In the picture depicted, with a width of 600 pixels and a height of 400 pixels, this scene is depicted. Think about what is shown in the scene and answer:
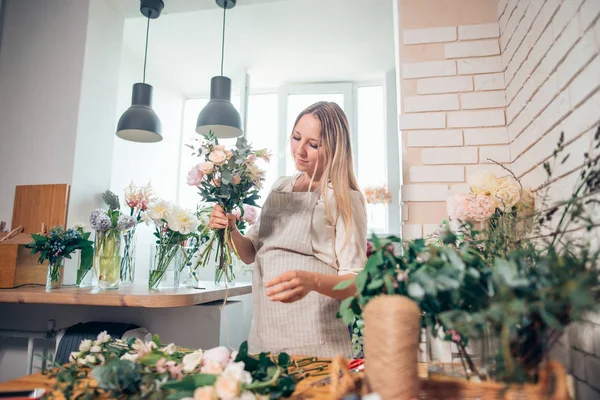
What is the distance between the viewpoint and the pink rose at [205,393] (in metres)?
0.56

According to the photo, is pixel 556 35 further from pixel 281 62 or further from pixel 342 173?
pixel 281 62

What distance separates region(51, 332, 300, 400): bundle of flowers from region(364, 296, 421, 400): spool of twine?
149 mm

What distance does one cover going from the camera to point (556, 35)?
37.9 inches

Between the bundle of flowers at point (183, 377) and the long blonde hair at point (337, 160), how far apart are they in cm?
56

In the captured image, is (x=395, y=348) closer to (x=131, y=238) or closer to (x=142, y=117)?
(x=131, y=238)

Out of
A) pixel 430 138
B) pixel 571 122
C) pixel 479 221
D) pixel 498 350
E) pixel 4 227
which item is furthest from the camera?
pixel 4 227

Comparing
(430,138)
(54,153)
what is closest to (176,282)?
(54,153)

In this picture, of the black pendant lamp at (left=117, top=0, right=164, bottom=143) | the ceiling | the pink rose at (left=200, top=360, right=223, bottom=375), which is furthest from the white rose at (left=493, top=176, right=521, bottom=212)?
the ceiling

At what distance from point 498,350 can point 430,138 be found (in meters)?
1.06

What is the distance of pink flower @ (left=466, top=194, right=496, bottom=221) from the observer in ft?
3.71

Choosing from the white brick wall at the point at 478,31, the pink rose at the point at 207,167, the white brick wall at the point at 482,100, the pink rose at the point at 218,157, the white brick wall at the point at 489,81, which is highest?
the white brick wall at the point at 478,31

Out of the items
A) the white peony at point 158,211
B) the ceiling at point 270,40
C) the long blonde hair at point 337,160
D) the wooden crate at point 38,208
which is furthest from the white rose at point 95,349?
the ceiling at point 270,40

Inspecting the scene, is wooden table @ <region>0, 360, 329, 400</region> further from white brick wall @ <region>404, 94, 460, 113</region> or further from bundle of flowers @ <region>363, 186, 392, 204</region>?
bundle of flowers @ <region>363, 186, 392, 204</region>

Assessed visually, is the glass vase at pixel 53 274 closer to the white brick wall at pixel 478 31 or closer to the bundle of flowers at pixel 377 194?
the white brick wall at pixel 478 31
